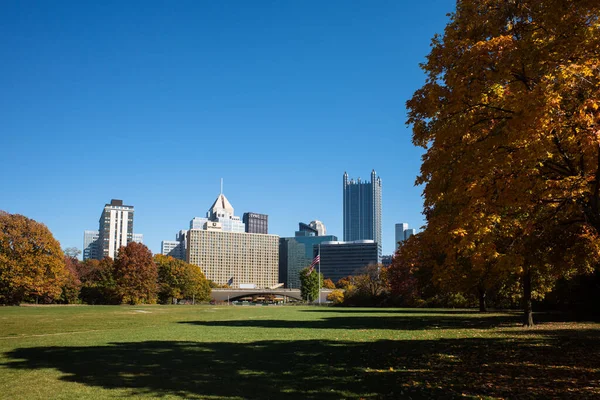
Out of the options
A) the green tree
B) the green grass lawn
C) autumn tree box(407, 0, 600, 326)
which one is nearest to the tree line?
the green tree

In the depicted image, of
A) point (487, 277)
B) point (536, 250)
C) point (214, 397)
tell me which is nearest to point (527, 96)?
point (214, 397)

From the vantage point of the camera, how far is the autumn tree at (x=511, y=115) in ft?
30.0

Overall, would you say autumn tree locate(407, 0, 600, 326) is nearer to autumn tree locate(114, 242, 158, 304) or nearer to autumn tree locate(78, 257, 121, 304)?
autumn tree locate(114, 242, 158, 304)

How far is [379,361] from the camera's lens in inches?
535

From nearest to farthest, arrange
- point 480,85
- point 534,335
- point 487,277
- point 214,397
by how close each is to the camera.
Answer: point 214,397
point 480,85
point 534,335
point 487,277

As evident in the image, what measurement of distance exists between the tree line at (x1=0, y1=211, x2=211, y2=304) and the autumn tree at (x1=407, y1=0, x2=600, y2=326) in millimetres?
69994

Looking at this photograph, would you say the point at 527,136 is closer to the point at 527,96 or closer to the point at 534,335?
the point at 527,96

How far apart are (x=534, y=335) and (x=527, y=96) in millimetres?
15505

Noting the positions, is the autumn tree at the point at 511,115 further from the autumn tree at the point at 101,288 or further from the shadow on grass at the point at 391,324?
the autumn tree at the point at 101,288

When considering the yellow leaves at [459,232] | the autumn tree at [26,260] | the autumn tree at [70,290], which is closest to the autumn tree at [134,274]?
the autumn tree at [70,290]

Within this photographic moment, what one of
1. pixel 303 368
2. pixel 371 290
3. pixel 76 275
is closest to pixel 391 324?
pixel 303 368

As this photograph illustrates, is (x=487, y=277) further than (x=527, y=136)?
Yes

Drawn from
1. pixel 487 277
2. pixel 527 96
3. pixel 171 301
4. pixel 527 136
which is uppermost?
pixel 527 96

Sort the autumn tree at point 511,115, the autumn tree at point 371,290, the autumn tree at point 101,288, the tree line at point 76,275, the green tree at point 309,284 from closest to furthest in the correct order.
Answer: the autumn tree at point 511,115, the tree line at point 76,275, the autumn tree at point 371,290, the autumn tree at point 101,288, the green tree at point 309,284
